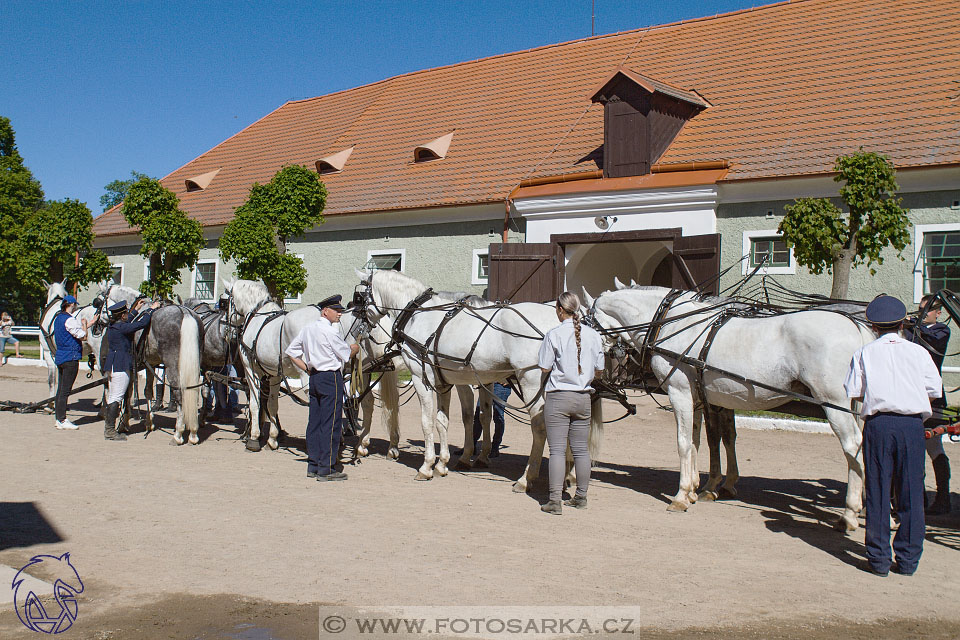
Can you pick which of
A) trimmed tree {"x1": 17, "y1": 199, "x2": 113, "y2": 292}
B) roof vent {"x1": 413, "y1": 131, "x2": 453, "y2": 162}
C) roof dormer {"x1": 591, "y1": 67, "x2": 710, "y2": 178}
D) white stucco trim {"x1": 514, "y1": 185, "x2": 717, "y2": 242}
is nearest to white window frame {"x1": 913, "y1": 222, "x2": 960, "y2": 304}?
white stucco trim {"x1": 514, "y1": 185, "x2": 717, "y2": 242}

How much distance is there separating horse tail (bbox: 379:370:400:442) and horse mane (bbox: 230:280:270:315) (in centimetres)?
239

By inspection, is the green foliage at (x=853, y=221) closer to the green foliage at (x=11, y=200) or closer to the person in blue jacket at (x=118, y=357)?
the person in blue jacket at (x=118, y=357)

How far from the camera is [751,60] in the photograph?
18.9m

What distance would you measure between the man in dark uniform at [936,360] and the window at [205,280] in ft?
69.3

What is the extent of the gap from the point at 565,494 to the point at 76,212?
18.7m

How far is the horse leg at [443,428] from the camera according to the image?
8.76m

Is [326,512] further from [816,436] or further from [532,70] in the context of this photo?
[532,70]

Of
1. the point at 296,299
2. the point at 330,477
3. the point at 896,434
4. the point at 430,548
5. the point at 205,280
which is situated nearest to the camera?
the point at 896,434

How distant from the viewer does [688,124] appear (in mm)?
18047

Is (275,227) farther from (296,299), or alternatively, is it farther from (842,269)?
(842,269)

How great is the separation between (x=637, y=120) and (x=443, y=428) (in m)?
10.9

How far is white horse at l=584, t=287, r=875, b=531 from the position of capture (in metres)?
6.42

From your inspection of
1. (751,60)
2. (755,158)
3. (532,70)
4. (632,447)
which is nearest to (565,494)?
(632,447)

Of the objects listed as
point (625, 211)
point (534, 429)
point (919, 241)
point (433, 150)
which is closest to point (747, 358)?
point (534, 429)
